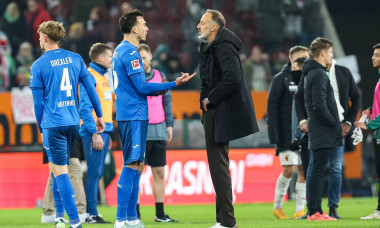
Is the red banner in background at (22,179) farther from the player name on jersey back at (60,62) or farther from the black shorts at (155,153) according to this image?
the player name on jersey back at (60,62)

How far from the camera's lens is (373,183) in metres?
14.6

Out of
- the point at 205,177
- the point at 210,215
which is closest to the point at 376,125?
the point at 210,215

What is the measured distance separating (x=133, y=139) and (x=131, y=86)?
1.74 ft

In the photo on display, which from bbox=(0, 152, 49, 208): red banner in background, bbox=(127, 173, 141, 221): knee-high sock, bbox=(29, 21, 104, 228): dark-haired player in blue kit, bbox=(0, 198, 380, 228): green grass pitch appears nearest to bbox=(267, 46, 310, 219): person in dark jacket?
bbox=(0, 198, 380, 228): green grass pitch

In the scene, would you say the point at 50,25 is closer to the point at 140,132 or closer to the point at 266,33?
the point at 140,132

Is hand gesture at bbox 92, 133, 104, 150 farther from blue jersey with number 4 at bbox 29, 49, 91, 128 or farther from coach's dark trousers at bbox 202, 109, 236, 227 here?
coach's dark trousers at bbox 202, 109, 236, 227

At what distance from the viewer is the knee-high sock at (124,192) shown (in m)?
6.95

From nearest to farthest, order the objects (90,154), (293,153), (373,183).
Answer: (90,154) < (293,153) < (373,183)

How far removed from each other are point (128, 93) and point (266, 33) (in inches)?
506

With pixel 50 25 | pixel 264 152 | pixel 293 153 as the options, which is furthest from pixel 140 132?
pixel 264 152

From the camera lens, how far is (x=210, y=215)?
10.6 m

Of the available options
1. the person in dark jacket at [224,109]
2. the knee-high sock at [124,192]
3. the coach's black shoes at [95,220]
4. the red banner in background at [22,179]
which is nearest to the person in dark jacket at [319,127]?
the person in dark jacket at [224,109]

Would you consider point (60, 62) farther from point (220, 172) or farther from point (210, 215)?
point (210, 215)

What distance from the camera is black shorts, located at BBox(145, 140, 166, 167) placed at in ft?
30.4
